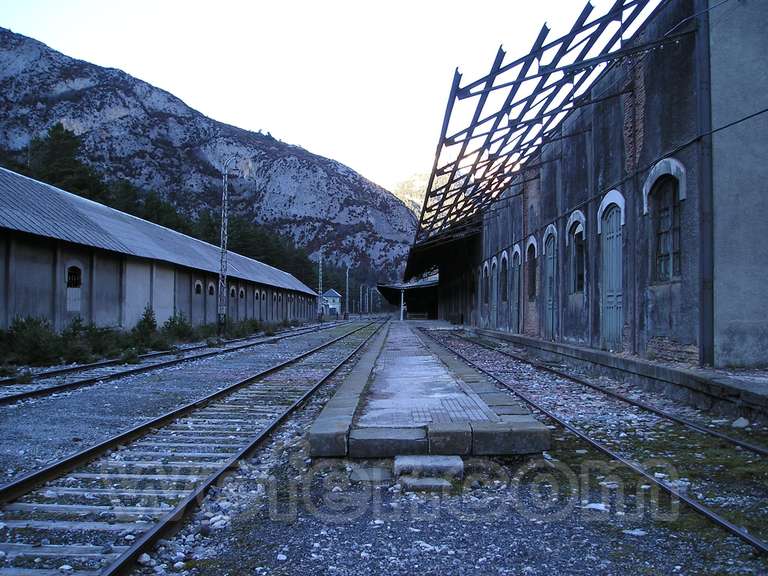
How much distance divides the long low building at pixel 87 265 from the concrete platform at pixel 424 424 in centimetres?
1538

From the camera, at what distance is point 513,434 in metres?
5.81

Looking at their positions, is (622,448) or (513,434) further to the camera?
(622,448)

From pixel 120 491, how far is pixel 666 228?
10668 mm

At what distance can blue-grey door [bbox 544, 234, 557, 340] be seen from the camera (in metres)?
19.2

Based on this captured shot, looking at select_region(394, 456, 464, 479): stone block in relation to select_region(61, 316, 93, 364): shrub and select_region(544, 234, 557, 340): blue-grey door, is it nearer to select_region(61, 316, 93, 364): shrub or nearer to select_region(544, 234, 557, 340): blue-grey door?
select_region(61, 316, 93, 364): shrub

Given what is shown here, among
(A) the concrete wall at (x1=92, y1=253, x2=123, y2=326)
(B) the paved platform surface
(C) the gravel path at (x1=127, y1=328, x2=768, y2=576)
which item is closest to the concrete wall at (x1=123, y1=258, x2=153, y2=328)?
(A) the concrete wall at (x1=92, y1=253, x2=123, y2=326)

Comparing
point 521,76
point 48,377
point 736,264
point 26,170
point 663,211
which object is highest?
point 26,170

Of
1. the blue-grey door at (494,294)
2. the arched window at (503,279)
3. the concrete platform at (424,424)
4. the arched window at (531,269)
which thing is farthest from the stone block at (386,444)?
the blue-grey door at (494,294)

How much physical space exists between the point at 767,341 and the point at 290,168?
5939 inches

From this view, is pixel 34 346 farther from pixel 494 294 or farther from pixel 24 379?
pixel 494 294

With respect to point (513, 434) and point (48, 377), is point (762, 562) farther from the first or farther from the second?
point (48, 377)

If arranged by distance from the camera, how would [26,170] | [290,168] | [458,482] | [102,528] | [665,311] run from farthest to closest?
[290,168], [26,170], [665,311], [458,482], [102,528]

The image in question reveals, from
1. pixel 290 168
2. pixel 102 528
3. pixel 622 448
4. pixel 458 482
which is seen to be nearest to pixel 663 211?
pixel 622 448

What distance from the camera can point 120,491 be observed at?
5027 millimetres
